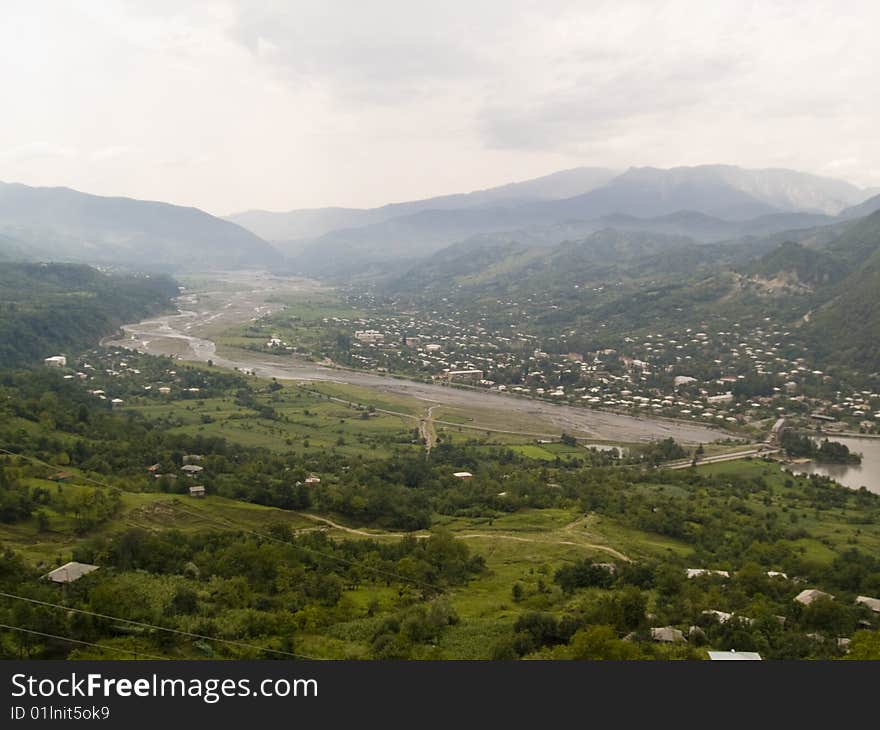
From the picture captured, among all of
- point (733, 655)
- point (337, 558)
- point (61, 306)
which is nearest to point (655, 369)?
point (337, 558)

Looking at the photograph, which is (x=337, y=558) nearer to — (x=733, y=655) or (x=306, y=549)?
(x=306, y=549)

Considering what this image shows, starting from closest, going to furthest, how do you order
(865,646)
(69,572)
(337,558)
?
(865,646)
(69,572)
(337,558)

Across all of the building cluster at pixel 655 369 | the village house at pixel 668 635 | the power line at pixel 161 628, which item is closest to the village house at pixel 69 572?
the power line at pixel 161 628

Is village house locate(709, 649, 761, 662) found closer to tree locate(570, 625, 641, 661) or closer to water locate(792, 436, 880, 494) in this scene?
tree locate(570, 625, 641, 661)

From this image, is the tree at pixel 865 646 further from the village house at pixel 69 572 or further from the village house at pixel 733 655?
the village house at pixel 69 572

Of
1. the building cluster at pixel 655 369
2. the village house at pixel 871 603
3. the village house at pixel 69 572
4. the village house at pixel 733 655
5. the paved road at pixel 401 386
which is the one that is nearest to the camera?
the village house at pixel 733 655

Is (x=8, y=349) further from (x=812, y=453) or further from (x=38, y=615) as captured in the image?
(x=812, y=453)

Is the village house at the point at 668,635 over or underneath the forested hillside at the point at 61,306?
underneath

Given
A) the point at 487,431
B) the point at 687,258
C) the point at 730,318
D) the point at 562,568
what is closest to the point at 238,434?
the point at 487,431
